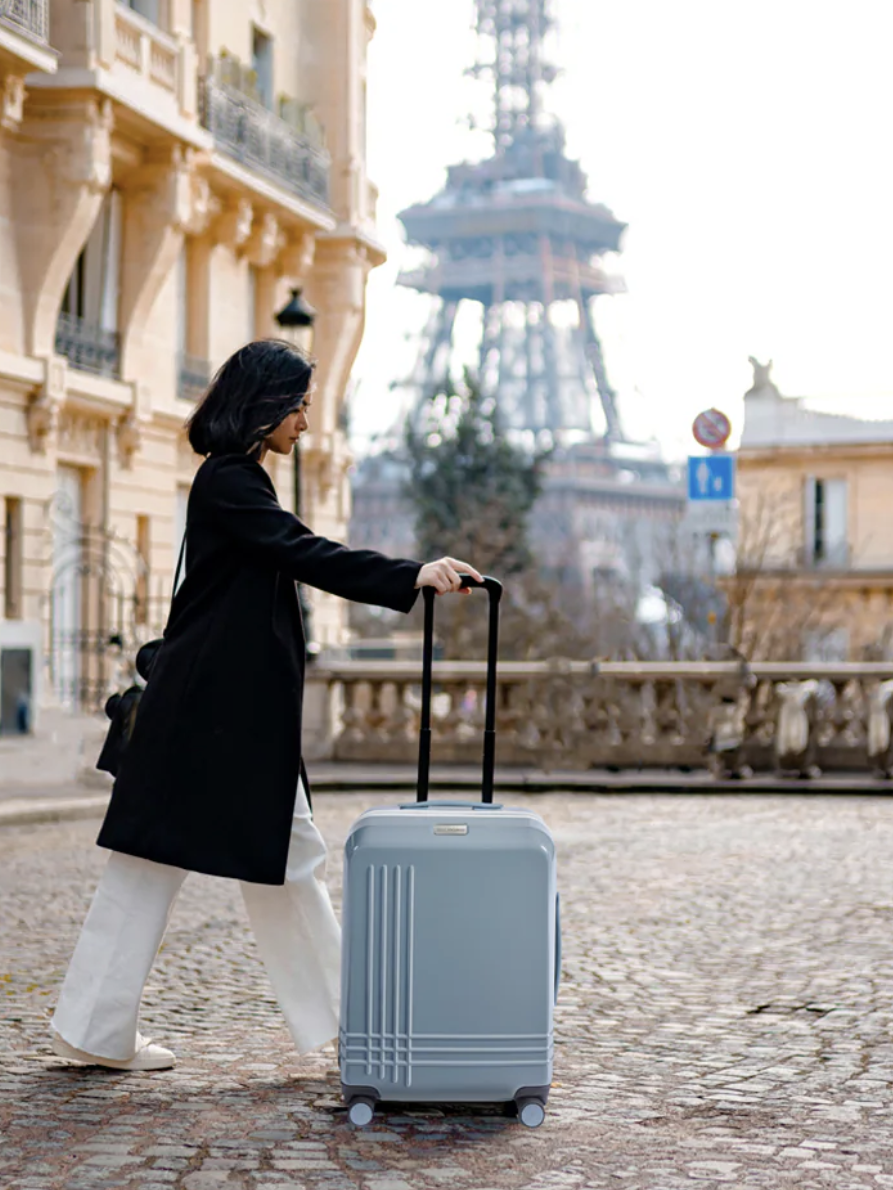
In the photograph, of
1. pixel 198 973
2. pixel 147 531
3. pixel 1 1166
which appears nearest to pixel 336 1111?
pixel 1 1166

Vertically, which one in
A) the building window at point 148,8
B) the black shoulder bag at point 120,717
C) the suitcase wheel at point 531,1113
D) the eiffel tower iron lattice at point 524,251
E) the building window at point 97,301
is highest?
the eiffel tower iron lattice at point 524,251

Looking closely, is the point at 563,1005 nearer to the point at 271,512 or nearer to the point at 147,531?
the point at 271,512

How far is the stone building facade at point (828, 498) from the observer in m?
48.5

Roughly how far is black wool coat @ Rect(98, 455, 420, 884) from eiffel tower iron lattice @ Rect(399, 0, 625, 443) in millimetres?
96055

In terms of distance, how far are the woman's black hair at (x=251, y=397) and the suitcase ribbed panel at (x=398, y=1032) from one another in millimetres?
1204

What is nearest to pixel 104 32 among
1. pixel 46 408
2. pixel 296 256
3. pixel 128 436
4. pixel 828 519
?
pixel 46 408

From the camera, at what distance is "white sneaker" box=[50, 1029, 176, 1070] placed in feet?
17.2

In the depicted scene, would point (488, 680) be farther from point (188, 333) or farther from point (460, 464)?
point (460, 464)

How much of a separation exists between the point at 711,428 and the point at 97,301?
8316mm

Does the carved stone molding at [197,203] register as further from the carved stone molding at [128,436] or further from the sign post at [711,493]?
the sign post at [711,493]

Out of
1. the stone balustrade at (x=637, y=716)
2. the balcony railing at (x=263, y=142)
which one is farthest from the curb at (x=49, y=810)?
the balcony railing at (x=263, y=142)

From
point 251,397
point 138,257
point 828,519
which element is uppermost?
point 138,257

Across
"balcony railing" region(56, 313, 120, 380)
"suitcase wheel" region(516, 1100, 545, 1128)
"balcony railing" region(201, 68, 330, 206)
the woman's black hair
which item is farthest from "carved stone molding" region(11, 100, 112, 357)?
"suitcase wheel" region(516, 1100, 545, 1128)

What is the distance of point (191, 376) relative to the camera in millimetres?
26219
